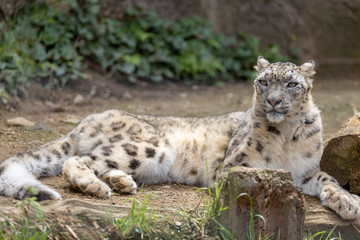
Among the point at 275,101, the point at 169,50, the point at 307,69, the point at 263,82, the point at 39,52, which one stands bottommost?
the point at 169,50

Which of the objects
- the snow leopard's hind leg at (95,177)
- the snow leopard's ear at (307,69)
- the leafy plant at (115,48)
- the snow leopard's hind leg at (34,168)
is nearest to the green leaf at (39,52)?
the leafy plant at (115,48)

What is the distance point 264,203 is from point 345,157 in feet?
4.56

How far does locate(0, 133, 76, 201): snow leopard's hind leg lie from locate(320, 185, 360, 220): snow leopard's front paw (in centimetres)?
225

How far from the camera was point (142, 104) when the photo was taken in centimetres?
930

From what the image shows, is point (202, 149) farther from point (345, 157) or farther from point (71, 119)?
point (71, 119)

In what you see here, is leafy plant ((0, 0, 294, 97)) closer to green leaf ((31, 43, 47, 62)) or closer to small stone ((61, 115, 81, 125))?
green leaf ((31, 43, 47, 62))

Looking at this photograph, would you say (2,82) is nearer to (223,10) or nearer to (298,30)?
(223,10)

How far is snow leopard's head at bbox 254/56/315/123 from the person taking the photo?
16.0 feet

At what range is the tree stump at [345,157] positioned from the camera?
4742mm

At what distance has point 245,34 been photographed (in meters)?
12.6

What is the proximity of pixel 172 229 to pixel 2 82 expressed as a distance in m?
5.04

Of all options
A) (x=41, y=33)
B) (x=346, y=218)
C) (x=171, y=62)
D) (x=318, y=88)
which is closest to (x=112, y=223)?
(x=346, y=218)

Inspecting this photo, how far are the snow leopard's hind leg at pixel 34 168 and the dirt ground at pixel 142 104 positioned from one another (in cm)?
14

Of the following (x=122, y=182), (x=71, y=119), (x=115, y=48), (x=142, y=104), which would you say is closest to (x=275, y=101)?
(x=122, y=182)
